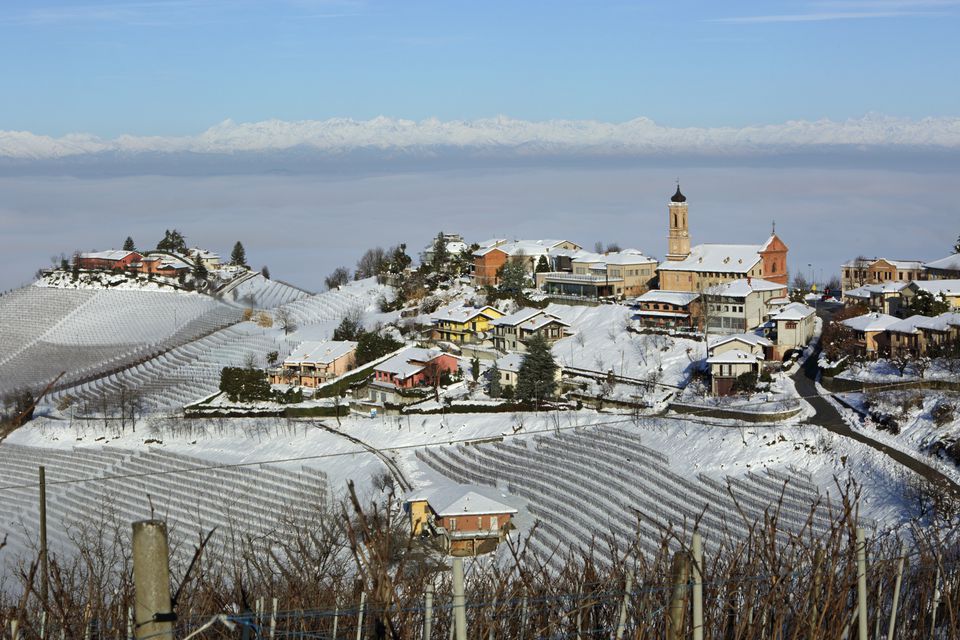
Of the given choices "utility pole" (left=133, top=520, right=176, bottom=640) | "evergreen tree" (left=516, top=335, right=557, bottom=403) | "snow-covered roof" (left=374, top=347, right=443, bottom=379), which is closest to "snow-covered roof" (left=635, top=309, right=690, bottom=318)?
"evergreen tree" (left=516, top=335, right=557, bottom=403)

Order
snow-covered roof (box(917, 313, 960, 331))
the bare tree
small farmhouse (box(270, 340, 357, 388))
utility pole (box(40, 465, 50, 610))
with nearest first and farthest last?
utility pole (box(40, 465, 50, 610)) → snow-covered roof (box(917, 313, 960, 331)) → small farmhouse (box(270, 340, 357, 388)) → the bare tree

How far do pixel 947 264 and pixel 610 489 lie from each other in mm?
15039

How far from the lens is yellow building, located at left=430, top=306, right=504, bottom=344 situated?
25.5 m

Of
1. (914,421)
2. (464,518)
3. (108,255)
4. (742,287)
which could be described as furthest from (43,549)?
(108,255)

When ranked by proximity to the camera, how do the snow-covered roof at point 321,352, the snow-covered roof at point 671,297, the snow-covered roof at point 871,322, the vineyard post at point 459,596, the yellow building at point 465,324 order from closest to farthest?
the vineyard post at point 459,596
the snow-covered roof at point 871,322
the snow-covered roof at point 671,297
the snow-covered roof at point 321,352
the yellow building at point 465,324

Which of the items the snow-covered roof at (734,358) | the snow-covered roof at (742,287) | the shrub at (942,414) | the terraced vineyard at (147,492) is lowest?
the terraced vineyard at (147,492)

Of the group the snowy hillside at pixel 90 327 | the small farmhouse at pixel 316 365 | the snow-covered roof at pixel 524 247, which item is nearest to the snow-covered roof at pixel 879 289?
the snow-covered roof at pixel 524 247

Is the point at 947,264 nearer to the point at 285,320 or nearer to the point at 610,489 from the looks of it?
the point at 610,489

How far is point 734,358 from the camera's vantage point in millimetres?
19172

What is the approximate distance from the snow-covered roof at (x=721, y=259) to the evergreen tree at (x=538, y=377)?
6900mm

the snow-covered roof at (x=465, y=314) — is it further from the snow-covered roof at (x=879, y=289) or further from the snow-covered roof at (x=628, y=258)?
the snow-covered roof at (x=879, y=289)

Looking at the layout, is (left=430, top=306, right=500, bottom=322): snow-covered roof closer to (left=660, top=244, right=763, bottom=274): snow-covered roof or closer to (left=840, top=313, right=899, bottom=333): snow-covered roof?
(left=660, top=244, right=763, bottom=274): snow-covered roof

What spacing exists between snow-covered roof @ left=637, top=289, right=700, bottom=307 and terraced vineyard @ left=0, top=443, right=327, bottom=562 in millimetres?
9311

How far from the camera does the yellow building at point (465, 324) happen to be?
83.6ft
